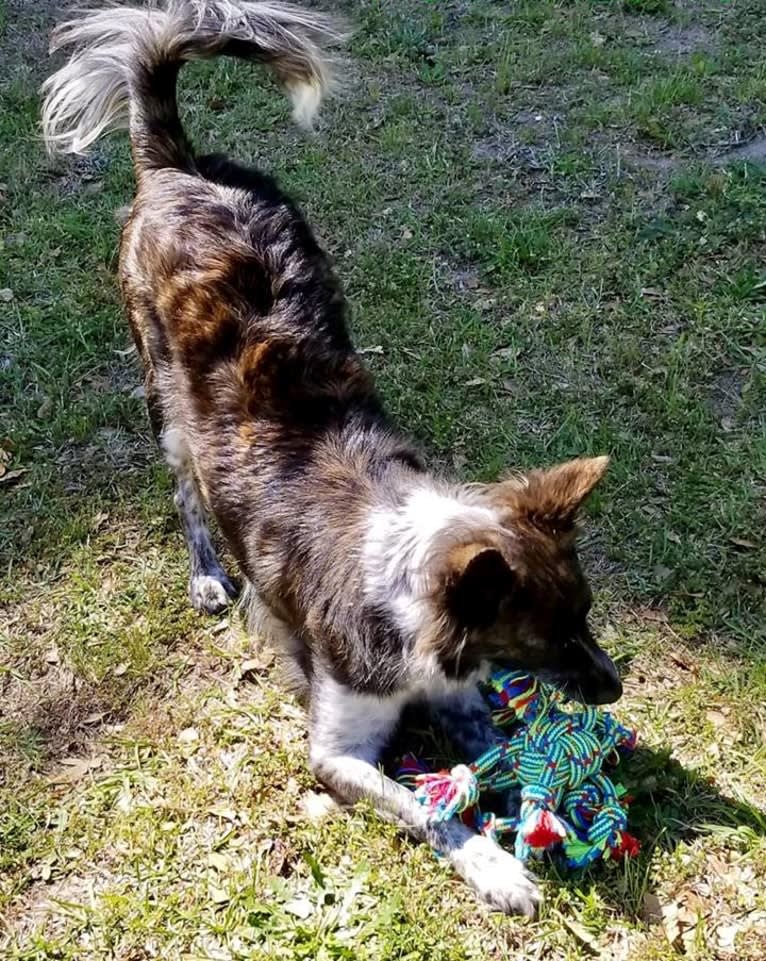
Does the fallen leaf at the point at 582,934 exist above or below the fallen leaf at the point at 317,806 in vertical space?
above

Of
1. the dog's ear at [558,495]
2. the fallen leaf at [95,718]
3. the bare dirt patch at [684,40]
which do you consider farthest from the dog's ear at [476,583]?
the bare dirt patch at [684,40]

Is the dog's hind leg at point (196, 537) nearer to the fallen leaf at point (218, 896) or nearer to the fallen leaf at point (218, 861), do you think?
the fallen leaf at point (218, 861)

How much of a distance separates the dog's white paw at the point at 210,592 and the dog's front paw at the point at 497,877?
4.65 ft

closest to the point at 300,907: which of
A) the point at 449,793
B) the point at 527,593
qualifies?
the point at 449,793

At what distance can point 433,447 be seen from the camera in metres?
4.52

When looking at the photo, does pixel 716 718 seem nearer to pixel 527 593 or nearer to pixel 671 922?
pixel 671 922

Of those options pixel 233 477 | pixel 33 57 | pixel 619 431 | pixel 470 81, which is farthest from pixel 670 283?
pixel 33 57

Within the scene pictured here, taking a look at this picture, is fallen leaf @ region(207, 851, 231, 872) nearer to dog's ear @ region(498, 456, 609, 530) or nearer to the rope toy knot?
the rope toy knot

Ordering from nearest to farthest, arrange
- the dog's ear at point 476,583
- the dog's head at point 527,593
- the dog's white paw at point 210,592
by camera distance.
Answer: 1. the dog's ear at point 476,583
2. the dog's head at point 527,593
3. the dog's white paw at point 210,592

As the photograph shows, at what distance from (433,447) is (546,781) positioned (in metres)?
1.77

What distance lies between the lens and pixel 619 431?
14.7 ft

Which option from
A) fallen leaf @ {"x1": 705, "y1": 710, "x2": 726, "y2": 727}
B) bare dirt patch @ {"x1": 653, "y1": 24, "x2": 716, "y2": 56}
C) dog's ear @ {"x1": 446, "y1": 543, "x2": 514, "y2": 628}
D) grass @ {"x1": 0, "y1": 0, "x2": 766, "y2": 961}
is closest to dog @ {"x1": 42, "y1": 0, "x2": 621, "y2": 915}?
dog's ear @ {"x1": 446, "y1": 543, "x2": 514, "y2": 628}

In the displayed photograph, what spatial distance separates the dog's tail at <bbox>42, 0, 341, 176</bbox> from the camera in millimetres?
4051

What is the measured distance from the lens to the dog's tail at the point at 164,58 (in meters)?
4.05
